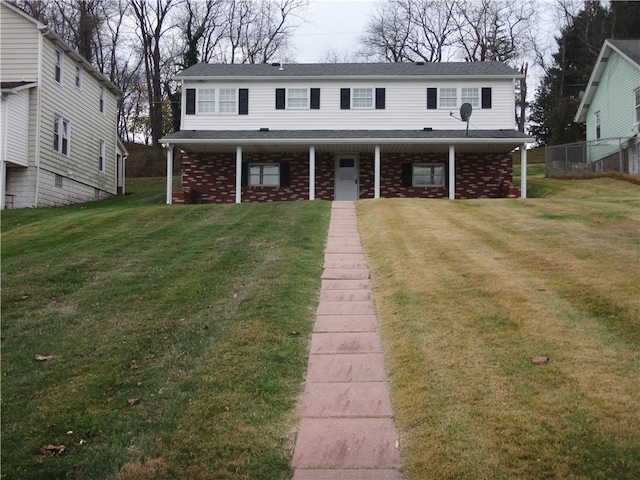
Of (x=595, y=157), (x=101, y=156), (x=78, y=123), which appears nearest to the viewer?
(x=78, y=123)

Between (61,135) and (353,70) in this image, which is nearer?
(61,135)

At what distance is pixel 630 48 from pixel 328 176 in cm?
1393

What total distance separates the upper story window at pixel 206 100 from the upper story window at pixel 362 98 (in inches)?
217

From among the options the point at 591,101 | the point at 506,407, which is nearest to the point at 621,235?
the point at 506,407

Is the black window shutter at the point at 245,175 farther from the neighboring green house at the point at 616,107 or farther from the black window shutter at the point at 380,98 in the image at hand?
the neighboring green house at the point at 616,107

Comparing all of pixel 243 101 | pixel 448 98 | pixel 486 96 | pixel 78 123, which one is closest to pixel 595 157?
pixel 486 96

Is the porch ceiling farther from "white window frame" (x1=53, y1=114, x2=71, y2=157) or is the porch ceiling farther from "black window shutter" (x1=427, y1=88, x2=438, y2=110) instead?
"white window frame" (x1=53, y1=114, x2=71, y2=157)

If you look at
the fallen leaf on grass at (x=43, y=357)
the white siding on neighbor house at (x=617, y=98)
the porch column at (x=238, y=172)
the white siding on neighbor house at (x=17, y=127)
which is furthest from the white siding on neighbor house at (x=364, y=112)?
the fallen leaf on grass at (x=43, y=357)

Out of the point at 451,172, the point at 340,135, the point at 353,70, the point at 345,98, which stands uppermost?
the point at 353,70

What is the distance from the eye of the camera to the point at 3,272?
9500 mm

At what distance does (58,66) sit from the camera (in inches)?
891

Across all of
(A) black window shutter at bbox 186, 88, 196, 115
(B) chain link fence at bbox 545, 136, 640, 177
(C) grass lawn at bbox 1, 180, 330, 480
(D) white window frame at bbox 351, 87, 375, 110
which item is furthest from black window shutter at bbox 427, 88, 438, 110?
(C) grass lawn at bbox 1, 180, 330, 480

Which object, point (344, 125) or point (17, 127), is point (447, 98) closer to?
point (344, 125)

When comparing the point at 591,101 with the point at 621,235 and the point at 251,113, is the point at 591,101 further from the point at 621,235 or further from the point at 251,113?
the point at 621,235
